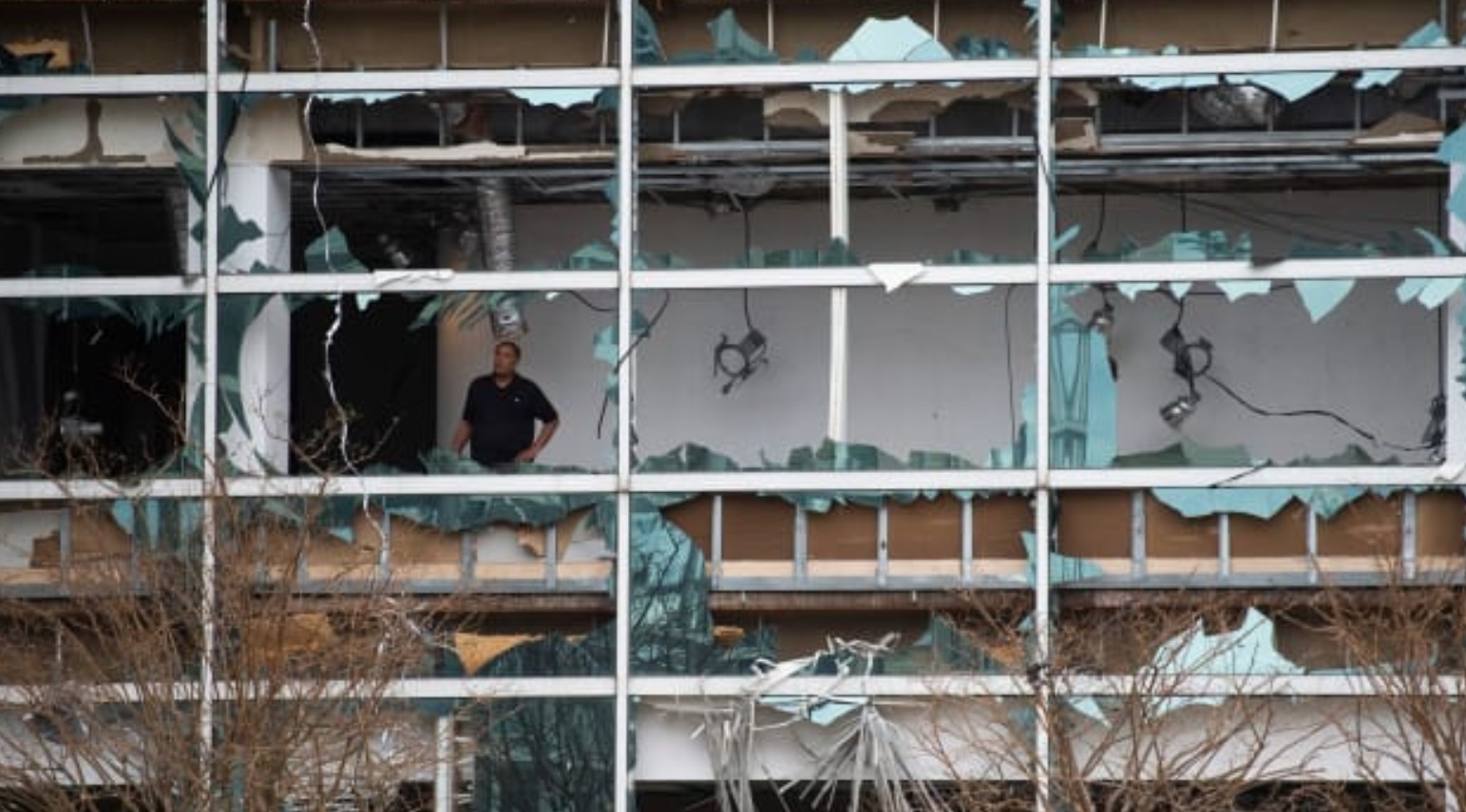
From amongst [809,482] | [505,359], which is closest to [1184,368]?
[809,482]

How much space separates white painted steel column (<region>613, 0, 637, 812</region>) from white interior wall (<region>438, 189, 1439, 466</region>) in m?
4.17

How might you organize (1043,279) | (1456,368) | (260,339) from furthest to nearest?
(260,339) < (1456,368) < (1043,279)

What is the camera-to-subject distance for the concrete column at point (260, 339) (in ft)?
82.1

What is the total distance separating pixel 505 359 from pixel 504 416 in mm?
457

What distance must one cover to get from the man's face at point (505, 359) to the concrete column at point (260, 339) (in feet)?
5.61

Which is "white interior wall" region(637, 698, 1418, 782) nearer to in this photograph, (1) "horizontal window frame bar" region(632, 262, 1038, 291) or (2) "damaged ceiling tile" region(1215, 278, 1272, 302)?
(2) "damaged ceiling tile" region(1215, 278, 1272, 302)

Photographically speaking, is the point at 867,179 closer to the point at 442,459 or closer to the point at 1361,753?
the point at 442,459

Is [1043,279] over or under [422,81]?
under

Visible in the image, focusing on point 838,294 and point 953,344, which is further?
point 953,344

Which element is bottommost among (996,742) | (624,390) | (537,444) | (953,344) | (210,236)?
(996,742)

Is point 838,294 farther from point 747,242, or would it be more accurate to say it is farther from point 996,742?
point 747,242

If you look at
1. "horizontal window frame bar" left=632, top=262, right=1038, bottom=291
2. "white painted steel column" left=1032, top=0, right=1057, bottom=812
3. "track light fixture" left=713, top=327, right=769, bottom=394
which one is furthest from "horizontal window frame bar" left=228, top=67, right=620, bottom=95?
"track light fixture" left=713, top=327, right=769, bottom=394

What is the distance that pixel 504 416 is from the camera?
2606cm

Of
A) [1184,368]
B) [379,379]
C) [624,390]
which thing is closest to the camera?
[624,390]
